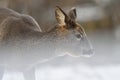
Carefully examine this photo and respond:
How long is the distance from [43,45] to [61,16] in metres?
0.33

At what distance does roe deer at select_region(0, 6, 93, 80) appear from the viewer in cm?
578

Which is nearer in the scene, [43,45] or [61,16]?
[61,16]

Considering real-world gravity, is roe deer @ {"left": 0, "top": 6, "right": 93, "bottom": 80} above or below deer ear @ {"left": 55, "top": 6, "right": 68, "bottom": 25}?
below

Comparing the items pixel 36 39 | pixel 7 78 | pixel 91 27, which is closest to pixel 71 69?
pixel 7 78

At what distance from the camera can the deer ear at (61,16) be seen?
5672 millimetres

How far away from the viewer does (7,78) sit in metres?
6.68

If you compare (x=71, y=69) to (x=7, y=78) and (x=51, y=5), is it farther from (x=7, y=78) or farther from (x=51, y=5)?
(x=51, y=5)

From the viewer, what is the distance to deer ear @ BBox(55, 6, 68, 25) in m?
5.67

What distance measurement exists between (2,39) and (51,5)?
4080 millimetres

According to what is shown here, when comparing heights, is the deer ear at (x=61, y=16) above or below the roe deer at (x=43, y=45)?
above

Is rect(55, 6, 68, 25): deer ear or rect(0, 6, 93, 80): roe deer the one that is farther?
rect(0, 6, 93, 80): roe deer

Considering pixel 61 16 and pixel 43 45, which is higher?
pixel 61 16

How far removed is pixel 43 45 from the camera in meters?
5.84

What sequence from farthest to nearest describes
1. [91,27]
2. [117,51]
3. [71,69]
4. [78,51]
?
[91,27]
[117,51]
[71,69]
[78,51]
